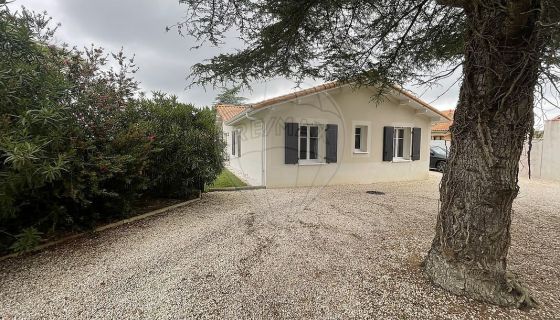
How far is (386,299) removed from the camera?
8.93 ft

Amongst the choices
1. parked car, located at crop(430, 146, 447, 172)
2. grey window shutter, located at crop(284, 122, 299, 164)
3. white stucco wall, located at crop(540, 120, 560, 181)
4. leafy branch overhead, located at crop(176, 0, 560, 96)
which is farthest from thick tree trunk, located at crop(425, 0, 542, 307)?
parked car, located at crop(430, 146, 447, 172)

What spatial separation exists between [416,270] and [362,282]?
826 mm

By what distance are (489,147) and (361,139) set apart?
25.7ft

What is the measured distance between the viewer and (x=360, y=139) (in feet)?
33.8

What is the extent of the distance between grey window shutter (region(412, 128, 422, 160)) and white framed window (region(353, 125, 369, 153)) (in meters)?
2.42

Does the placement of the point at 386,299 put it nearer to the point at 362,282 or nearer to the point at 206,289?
the point at 362,282

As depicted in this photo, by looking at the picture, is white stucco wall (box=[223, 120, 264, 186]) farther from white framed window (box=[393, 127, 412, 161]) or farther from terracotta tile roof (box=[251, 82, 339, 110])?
white framed window (box=[393, 127, 412, 161])

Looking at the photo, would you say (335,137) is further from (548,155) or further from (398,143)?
(548,155)

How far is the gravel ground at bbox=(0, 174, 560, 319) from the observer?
2557 mm

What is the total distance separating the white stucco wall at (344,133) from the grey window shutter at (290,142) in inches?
5.5

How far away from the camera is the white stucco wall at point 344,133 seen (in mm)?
8750

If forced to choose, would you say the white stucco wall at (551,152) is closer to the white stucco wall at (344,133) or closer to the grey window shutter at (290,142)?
the white stucco wall at (344,133)

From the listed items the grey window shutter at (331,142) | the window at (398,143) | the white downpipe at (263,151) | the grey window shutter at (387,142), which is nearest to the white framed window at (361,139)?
the grey window shutter at (387,142)

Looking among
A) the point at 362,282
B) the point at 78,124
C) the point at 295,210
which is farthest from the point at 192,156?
the point at 362,282
